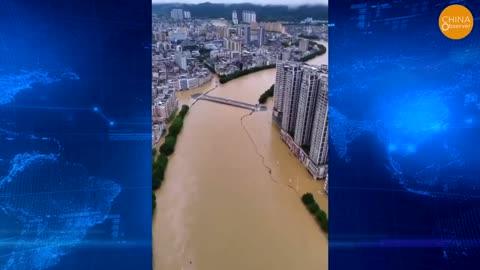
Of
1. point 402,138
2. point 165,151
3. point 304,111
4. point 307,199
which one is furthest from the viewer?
point 304,111

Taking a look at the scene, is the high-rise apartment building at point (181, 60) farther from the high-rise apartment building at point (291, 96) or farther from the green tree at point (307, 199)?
the green tree at point (307, 199)

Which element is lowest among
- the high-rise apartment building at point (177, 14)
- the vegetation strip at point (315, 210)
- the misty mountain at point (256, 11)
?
the vegetation strip at point (315, 210)

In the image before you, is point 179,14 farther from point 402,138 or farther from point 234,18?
point 402,138

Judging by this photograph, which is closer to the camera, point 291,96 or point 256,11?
point 256,11

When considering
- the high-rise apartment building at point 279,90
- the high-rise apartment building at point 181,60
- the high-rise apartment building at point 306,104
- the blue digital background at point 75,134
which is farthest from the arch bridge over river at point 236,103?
the blue digital background at point 75,134

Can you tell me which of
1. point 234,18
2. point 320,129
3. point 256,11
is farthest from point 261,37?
point 320,129

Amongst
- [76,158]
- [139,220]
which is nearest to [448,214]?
[139,220]

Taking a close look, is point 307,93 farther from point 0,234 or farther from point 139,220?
point 0,234
